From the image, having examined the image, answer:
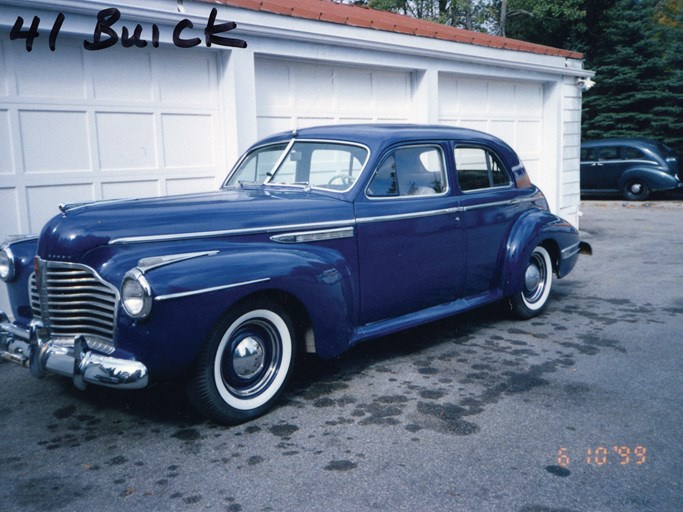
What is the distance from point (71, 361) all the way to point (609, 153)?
16.9 metres

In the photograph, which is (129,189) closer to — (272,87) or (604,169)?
(272,87)

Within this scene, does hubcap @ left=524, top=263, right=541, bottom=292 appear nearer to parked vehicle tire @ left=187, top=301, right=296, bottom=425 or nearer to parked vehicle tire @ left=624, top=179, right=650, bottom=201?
parked vehicle tire @ left=187, top=301, right=296, bottom=425

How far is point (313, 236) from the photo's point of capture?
13.7ft

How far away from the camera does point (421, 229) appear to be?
483 cm

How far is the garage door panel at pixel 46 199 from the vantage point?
19.4ft

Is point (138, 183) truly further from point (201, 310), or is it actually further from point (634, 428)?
point (634, 428)

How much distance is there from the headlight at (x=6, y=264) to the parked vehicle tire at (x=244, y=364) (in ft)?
5.07

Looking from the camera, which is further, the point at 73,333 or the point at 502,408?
the point at 502,408

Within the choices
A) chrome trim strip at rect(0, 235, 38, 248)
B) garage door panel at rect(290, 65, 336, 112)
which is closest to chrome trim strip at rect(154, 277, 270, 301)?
chrome trim strip at rect(0, 235, 38, 248)

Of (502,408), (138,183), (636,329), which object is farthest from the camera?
(138,183)

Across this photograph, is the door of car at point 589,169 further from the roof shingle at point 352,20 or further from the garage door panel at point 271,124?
the garage door panel at point 271,124

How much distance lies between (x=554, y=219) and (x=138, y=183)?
4.13 m

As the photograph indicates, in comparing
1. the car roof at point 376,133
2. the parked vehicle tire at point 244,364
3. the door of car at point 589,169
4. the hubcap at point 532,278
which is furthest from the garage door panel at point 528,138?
the parked vehicle tire at point 244,364

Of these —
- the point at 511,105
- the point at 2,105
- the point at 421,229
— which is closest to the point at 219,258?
the point at 421,229
